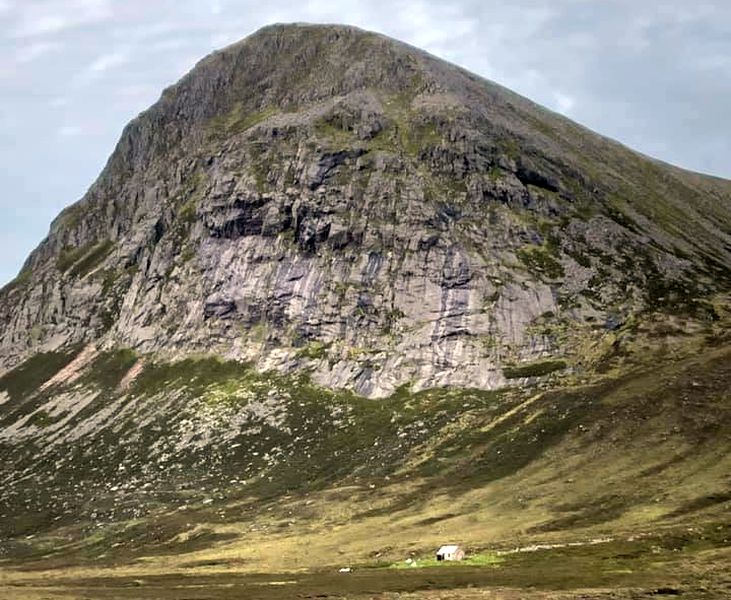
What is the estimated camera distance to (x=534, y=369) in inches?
7392

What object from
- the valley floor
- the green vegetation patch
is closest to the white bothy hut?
the valley floor

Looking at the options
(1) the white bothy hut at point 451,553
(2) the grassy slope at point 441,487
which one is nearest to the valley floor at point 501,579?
(2) the grassy slope at point 441,487

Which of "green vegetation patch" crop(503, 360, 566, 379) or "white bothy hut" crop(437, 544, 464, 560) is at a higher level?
"green vegetation patch" crop(503, 360, 566, 379)

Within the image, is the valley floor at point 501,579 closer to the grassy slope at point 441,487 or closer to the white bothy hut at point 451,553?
the grassy slope at point 441,487

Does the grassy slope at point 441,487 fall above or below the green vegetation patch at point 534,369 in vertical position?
below

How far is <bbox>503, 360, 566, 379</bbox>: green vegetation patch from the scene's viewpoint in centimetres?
18588

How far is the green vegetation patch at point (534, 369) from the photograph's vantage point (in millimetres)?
185875

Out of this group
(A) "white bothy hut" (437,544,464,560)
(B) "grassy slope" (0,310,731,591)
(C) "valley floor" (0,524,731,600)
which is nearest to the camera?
(C) "valley floor" (0,524,731,600)

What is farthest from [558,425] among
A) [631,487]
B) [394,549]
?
[394,549]

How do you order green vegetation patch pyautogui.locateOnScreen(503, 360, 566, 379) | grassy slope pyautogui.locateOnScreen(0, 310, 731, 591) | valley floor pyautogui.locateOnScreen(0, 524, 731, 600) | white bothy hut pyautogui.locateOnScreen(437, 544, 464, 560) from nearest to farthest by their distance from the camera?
valley floor pyautogui.locateOnScreen(0, 524, 731, 600), white bothy hut pyautogui.locateOnScreen(437, 544, 464, 560), grassy slope pyautogui.locateOnScreen(0, 310, 731, 591), green vegetation patch pyautogui.locateOnScreen(503, 360, 566, 379)

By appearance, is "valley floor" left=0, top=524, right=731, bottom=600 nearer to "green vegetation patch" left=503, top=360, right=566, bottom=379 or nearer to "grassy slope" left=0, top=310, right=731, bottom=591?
"grassy slope" left=0, top=310, right=731, bottom=591

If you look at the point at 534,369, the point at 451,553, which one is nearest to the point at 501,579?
the point at 451,553

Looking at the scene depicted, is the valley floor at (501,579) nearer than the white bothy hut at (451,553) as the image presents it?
Yes

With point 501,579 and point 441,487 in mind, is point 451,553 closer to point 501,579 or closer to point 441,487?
point 501,579
